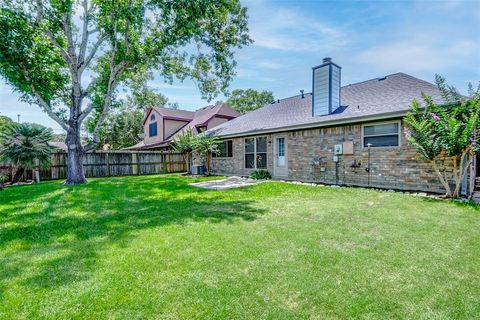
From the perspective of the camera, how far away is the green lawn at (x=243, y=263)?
216 cm

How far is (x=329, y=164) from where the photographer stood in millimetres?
9531

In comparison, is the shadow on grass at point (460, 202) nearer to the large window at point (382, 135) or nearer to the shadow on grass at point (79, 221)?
the large window at point (382, 135)

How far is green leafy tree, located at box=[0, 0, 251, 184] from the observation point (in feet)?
31.8

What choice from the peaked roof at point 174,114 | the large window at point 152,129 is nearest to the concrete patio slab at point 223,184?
the peaked roof at point 174,114

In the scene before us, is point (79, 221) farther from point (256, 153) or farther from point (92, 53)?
point (92, 53)

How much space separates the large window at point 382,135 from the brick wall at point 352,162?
0.49ft

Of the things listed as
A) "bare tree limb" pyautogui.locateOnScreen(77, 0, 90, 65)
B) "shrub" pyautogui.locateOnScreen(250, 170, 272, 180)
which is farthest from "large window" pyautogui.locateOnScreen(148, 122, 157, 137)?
"shrub" pyautogui.locateOnScreen(250, 170, 272, 180)

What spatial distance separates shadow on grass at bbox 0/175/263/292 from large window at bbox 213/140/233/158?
6.68 metres

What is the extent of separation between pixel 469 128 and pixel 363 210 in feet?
10.3

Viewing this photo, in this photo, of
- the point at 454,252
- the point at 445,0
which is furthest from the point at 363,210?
the point at 445,0

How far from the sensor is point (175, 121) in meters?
22.6

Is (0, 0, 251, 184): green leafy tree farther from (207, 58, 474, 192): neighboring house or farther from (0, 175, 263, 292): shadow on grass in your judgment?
(0, 175, 263, 292): shadow on grass

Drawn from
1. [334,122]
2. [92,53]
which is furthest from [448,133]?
[92,53]

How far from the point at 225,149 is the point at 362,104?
7464 mm
